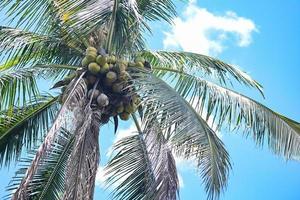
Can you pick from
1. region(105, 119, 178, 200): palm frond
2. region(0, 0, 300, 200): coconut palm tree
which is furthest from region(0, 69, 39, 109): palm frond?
region(105, 119, 178, 200): palm frond

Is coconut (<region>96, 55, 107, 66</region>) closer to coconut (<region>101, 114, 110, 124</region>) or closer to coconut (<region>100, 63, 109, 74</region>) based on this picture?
coconut (<region>100, 63, 109, 74</region>)

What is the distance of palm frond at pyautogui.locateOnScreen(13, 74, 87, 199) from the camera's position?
283 inches

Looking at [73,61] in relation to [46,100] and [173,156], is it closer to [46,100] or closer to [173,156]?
[46,100]

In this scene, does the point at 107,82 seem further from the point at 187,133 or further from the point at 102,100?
the point at 187,133

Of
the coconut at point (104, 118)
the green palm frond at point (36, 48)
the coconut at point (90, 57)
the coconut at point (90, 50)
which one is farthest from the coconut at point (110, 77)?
the green palm frond at point (36, 48)

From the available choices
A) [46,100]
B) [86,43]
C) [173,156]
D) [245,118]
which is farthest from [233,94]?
[46,100]

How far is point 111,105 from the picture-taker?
28.6ft

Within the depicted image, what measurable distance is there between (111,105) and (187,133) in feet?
4.73

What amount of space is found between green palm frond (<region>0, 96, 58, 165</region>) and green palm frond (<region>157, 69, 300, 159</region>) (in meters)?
2.21

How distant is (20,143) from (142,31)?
264 centimetres

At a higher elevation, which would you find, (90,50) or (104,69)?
(90,50)

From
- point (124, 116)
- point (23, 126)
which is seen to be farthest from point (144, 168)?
point (23, 126)

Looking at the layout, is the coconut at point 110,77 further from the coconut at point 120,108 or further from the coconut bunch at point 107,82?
the coconut at point 120,108

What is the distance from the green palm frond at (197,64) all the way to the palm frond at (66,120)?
1.87m
